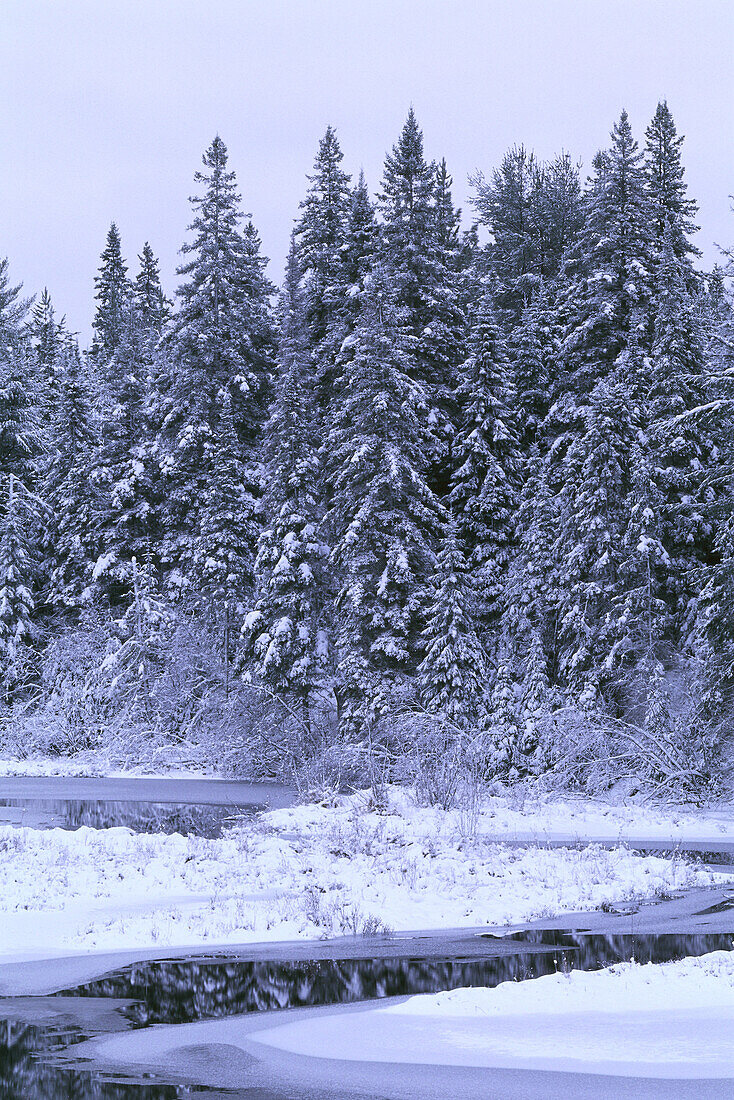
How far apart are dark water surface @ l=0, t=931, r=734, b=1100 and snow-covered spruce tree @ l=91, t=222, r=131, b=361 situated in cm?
5571

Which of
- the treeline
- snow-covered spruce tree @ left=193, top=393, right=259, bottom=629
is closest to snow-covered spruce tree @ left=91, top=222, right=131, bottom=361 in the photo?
the treeline

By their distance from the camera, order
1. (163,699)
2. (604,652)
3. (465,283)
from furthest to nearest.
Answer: (465,283), (163,699), (604,652)

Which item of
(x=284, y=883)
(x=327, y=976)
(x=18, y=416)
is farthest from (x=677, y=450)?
(x=18, y=416)

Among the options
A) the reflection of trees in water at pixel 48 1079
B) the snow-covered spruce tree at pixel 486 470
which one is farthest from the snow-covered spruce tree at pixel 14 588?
the reflection of trees in water at pixel 48 1079

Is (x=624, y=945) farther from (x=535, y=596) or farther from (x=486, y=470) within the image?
(x=486, y=470)

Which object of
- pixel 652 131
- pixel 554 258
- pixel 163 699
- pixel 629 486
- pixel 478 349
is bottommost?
pixel 163 699

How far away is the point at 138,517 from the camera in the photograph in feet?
140

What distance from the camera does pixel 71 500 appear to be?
4394cm

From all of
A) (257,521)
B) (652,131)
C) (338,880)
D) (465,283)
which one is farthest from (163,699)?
(652,131)

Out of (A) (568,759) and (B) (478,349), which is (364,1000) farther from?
(B) (478,349)

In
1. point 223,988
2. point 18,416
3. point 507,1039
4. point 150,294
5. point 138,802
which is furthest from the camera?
point 150,294

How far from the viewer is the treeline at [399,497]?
2939 cm

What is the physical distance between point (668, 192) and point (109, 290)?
39.4 metres

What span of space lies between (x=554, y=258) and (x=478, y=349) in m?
19.3
